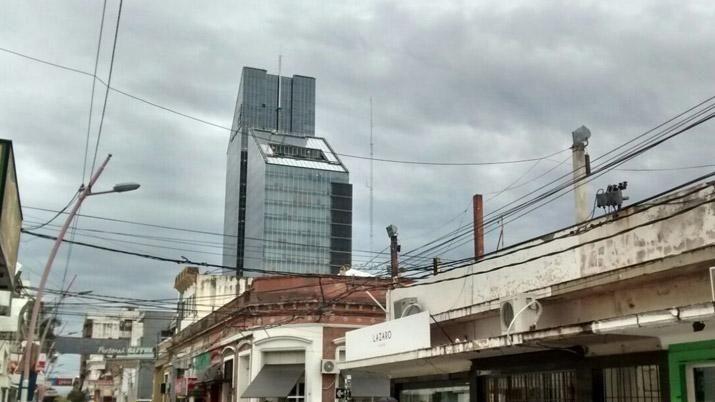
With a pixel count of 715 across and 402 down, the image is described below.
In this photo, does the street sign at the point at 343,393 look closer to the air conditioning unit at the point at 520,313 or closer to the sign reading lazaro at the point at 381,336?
the sign reading lazaro at the point at 381,336

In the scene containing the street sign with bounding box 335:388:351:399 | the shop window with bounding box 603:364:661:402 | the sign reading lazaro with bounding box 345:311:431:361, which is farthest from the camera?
the street sign with bounding box 335:388:351:399

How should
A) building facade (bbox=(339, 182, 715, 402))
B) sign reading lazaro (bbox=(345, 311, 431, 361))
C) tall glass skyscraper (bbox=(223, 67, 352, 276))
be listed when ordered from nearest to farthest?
building facade (bbox=(339, 182, 715, 402))
sign reading lazaro (bbox=(345, 311, 431, 361))
tall glass skyscraper (bbox=(223, 67, 352, 276))

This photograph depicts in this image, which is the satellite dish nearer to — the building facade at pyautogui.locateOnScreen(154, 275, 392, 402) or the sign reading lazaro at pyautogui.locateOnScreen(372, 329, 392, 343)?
the sign reading lazaro at pyautogui.locateOnScreen(372, 329, 392, 343)

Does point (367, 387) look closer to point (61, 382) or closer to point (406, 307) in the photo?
point (406, 307)

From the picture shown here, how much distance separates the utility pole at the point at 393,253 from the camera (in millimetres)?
24633

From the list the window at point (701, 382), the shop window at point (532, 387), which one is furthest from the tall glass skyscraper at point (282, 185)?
the window at point (701, 382)

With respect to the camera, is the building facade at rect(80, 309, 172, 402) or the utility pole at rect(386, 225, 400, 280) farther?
the building facade at rect(80, 309, 172, 402)

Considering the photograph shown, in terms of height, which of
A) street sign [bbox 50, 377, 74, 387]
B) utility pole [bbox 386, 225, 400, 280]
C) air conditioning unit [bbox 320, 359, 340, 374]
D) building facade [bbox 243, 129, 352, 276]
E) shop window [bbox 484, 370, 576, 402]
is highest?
building facade [bbox 243, 129, 352, 276]

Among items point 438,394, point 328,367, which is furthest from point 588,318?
point 328,367

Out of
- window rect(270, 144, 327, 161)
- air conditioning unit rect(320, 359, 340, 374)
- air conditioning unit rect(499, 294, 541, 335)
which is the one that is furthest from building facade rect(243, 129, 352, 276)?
air conditioning unit rect(499, 294, 541, 335)

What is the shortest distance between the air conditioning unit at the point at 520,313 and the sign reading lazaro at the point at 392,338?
2672 millimetres

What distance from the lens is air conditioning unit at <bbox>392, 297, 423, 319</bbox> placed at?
1989 cm

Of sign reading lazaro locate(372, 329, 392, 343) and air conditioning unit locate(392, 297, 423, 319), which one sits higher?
air conditioning unit locate(392, 297, 423, 319)

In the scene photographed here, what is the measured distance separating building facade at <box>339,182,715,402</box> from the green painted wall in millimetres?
15
